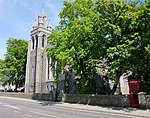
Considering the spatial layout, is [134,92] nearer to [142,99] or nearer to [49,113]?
[142,99]

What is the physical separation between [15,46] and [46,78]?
17.0 m

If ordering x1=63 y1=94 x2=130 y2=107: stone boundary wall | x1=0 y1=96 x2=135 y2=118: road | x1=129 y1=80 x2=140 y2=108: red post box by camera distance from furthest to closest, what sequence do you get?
x1=63 y1=94 x2=130 y2=107: stone boundary wall → x1=129 y1=80 x2=140 y2=108: red post box → x1=0 y1=96 x2=135 y2=118: road

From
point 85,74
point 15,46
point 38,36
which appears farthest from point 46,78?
point 85,74

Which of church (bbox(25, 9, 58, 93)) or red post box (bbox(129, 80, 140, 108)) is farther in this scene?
church (bbox(25, 9, 58, 93))

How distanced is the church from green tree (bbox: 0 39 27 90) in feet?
16.1

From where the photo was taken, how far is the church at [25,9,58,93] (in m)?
50.2

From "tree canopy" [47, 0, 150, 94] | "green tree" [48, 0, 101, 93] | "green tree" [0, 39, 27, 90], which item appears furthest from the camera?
"green tree" [0, 39, 27, 90]

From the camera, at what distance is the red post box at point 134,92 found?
1928 cm

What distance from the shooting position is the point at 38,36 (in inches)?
2146

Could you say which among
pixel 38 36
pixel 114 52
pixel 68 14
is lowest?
pixel 114 52

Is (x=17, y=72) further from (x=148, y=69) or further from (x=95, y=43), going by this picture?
(x=148, y=69)

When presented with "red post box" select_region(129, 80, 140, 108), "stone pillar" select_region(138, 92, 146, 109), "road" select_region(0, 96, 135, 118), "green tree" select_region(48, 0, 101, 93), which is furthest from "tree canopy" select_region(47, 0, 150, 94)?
"road" select_region(0, 96, 135, 118)

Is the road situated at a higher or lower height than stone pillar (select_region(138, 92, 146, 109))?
lower

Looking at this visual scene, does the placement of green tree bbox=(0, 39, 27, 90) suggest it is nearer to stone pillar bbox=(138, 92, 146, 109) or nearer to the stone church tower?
the stone church tower
